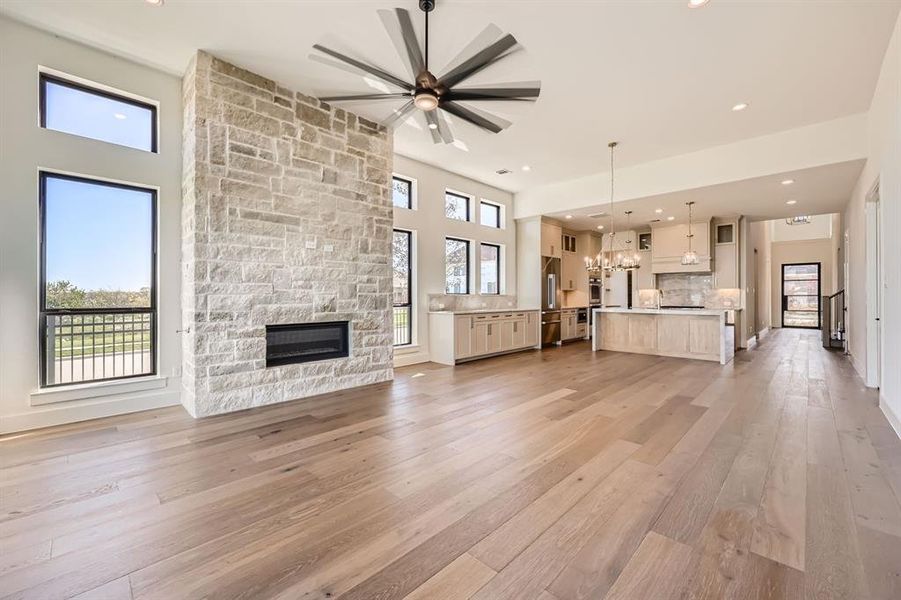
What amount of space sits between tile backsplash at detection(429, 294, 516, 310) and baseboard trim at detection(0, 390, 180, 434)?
4104mm

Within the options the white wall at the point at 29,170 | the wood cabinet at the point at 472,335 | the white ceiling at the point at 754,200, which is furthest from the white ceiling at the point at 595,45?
the wood cabinet at the point at 472,335

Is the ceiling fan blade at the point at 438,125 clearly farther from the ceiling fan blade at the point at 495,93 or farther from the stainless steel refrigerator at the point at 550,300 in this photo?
the stainless steel refrigerator at the point at 550,300

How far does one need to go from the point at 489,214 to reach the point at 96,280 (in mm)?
6711

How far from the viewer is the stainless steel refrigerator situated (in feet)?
29.1

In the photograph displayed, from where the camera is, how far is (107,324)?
385 centimetres

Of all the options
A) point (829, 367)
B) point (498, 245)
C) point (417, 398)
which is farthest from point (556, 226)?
point (417, 398)

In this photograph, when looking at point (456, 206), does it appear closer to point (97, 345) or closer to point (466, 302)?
point (466, 302)

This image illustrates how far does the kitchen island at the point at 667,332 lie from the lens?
22.2 ft

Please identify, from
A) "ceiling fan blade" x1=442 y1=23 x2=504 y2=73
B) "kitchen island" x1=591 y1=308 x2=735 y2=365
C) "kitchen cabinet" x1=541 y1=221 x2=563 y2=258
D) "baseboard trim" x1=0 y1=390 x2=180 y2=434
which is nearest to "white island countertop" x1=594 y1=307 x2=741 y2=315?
"kitchen island" x1=591 y1=308 x2=735 y2=365

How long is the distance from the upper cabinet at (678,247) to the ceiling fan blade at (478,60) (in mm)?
7848

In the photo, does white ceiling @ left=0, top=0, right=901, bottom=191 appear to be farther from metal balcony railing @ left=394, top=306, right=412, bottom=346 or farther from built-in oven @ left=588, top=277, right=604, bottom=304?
built-in oven @ left=588, top=277, right=604, bottom=304

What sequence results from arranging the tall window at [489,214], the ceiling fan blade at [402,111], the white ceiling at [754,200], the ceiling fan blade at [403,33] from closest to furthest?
the ceiling fan blade at [403,33] < the ceiling fan blade at [402,111] < the white ceiling at [754,200] < the tall window at [489,214]

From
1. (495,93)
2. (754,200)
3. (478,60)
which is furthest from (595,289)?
(478,60)

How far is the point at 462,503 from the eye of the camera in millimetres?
2199
